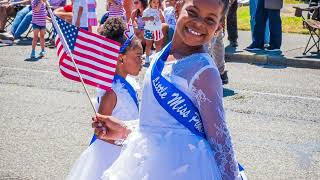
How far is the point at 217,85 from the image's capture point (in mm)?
2348

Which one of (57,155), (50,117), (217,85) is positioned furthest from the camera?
(50,117)

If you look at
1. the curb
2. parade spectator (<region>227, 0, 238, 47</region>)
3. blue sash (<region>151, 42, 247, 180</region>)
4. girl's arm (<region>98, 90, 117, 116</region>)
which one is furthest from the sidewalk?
blue sash (<region>151, 42, 247, 180</region>)

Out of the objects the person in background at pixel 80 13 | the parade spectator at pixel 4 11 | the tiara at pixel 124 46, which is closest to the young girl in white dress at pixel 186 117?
the tiara at pixel 124 46

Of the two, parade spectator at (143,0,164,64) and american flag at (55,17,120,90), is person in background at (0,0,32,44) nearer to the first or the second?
parade spectator at (143,0,164,64)

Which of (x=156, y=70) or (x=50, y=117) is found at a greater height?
(x=156, y=70)

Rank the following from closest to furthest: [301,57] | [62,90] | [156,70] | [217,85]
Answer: [217,85] → [156,70] → [62,90] → [301,57]

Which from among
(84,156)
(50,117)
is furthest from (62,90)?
(84,156)

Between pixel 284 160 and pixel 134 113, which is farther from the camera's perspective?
pixel 284 160

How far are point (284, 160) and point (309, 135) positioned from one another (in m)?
0.97

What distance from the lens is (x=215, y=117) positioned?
7.69 feet

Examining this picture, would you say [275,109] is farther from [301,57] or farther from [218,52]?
[301,57]

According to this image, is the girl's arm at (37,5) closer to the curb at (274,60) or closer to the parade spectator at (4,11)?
the parade spectator at (4,11)

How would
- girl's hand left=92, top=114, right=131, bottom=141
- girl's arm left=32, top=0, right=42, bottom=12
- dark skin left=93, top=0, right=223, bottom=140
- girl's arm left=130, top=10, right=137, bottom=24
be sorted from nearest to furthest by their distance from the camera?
dark skin left=93, top=0, right=223, bottom=140, girl's hand left=92, top=114, right=131, bottom=141, girl's arm left=32, top=0, right=42, bottom=12, girl's arm left=130, top=10, right=137, bottom=24

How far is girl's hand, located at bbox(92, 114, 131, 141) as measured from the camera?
2877 mm
